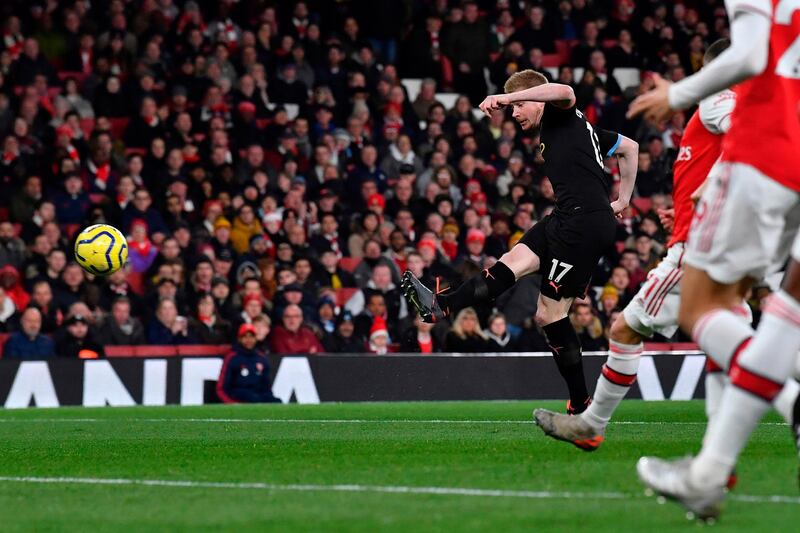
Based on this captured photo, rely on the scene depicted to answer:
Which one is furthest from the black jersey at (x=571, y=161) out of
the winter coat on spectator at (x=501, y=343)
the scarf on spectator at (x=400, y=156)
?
the scarf on spectator at (x=400, y=156)

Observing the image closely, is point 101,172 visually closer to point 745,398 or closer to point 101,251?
point 101,251

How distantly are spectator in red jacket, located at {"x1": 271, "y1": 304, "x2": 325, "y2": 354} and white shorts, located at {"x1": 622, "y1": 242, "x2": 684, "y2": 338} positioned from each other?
29.6ft

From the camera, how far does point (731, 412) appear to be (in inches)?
199

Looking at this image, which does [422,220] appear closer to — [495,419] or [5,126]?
[5,126]

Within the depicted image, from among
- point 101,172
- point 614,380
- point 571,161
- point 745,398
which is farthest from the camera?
point 101,172

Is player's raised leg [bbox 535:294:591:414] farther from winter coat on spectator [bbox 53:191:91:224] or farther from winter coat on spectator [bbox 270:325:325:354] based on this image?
winter coat on spectator [bbox 53:191:91:224]

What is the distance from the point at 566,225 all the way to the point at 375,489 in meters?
3.83

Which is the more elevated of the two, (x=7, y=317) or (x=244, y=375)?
(x=7, y=317)

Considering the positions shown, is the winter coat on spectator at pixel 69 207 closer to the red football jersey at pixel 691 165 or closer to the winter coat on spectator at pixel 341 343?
the winter coat on spectator at pixel 341 343

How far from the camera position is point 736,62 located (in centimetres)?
520

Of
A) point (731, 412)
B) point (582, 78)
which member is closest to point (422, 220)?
point (582, 78)

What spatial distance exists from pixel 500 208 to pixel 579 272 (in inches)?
427

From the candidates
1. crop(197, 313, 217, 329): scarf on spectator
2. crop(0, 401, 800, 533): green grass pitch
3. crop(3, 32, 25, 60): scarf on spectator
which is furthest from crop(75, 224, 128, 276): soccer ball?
crop(3, 32, 25, 60): scarf on spectator

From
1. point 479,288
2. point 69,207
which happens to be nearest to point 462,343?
point 69,207
